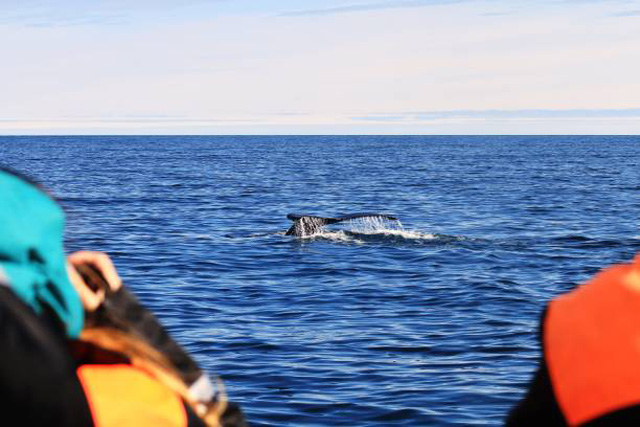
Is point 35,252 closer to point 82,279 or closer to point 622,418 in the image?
point 82,279

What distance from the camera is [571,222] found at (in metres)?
39.5

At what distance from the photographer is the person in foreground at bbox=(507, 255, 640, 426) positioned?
1.84 metres

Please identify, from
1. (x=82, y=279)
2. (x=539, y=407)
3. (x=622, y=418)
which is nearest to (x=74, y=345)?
(x=82, y=279)

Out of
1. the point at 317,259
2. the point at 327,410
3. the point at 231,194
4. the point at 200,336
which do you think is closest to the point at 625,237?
the point at 317,259

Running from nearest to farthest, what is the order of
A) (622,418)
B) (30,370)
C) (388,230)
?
1. (30,370)
2. (622,418)
3. (388,230)

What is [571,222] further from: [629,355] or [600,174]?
[600,174]

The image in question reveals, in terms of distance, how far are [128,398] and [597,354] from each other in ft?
2.90

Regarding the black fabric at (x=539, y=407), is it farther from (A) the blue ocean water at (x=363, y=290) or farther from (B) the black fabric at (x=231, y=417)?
(A) the blue ocean water at (x=363, y=290)

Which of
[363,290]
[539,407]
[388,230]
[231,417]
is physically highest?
[539,407]

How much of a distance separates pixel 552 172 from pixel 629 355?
3695 inches

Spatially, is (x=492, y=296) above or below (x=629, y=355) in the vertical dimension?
below

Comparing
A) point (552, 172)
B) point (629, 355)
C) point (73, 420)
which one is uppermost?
point (629, 355)

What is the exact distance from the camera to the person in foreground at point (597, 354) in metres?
1.84

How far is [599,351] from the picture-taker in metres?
1.87
